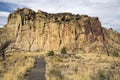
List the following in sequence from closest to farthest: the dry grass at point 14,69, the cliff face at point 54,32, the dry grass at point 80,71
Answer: the dry grass at point 14,69 < the dry grass at point 80,71 < the cliff face at point 54,32

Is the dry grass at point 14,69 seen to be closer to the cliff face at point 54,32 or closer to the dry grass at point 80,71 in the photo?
the dry grass at point 80,71

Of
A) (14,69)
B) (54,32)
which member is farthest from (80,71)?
(54,32)

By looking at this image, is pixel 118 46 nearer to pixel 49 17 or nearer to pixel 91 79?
pixel 49 17

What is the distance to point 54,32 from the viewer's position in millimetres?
122625

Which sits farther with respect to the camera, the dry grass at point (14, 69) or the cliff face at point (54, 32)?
the cliff face at point (54, 32)

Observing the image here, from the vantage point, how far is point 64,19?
414 ft

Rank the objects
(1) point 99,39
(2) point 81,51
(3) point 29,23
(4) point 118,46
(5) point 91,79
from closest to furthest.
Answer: (5) point 91,79, (2) point 81,51, (1) point 99,39, (3) point 29,23, (4) point 118,46

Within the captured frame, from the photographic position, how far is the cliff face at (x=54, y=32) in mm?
116625

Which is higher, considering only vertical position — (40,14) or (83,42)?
(40,14)

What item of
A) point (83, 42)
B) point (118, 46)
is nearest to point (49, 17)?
point (83, 42)

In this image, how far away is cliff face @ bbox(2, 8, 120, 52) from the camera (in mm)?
116625

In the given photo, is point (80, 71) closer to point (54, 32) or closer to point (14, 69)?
point (14, 69)

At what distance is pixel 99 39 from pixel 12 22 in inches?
1516

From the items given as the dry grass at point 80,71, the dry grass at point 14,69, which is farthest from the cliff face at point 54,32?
the dry grass at point 14,69
